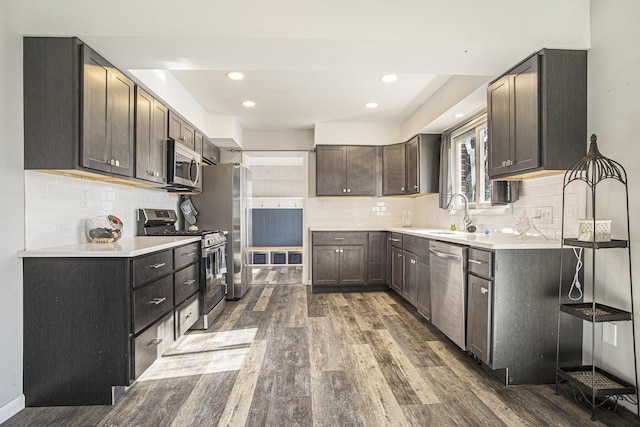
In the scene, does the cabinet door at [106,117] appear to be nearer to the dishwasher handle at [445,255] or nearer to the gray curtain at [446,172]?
the dishwasher handle at [445,255]

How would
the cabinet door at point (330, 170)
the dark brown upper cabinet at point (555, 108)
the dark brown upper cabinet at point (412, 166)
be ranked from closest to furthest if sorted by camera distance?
the dark brown upper cabinet at point (555, 108) → the dark brown upper cabinet at point (412, 166) → the cabinet door at point (330, 170)

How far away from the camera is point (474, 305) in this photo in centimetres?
233

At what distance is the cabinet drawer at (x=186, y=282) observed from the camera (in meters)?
2.58

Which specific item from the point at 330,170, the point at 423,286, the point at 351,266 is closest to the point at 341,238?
the point at 351,266

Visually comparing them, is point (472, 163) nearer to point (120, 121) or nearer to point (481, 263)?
point (481, 263)

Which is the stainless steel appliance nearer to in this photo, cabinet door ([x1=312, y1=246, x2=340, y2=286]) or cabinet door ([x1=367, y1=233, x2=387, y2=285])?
cabinet door ([x1=312, y1=246, x2=340, y2=286])

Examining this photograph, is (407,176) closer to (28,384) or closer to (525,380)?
(525,380)

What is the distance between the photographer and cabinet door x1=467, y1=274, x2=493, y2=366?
7.03 ft

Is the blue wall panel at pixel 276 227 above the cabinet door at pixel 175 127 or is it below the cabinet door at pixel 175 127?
below

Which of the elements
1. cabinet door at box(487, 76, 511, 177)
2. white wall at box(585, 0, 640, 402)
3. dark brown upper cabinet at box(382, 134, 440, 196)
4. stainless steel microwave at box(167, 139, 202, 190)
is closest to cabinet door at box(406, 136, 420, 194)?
dark brown upper cabinet at box(382, 134, 440, 196)

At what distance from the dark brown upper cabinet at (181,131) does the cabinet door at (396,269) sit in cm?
278

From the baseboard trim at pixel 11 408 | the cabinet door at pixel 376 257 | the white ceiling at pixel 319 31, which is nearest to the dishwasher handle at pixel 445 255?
the white ceiling at pixel 319 31

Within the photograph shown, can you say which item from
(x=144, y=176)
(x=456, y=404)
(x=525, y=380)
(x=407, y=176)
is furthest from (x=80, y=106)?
(x=407, y=176)

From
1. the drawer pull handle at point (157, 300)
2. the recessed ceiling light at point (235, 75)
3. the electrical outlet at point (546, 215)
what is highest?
the recessed ceiling light at point (235, 75)
